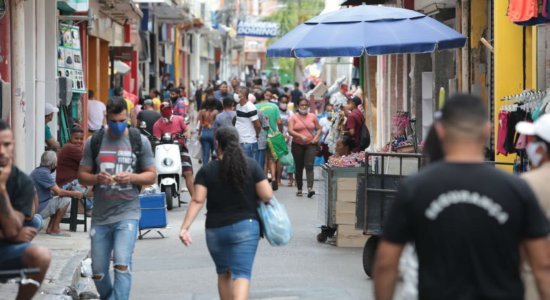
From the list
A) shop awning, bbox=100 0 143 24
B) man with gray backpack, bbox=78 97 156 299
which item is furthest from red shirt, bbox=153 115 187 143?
man with gray backpack, bbox=78 97 156 299

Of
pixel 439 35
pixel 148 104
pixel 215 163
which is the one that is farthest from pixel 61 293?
pixel 148 104

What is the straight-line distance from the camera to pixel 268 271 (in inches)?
518

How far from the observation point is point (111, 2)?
95.4 feet

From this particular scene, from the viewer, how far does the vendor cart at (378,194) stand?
1195cm

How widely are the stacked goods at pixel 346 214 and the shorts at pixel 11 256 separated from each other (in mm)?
7061

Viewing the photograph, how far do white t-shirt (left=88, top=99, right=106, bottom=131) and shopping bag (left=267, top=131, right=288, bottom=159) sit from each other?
17.2ft

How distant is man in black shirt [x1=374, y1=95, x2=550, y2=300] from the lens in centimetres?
502

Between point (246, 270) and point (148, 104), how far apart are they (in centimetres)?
1523

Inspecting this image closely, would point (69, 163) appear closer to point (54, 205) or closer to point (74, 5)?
point (54, 205)

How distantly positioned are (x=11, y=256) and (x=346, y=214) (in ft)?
24.0

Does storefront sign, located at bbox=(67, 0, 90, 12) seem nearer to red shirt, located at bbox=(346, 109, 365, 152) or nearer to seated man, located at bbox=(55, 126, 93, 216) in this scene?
red shirt, located at bbox=(346, 109, 365, 152)

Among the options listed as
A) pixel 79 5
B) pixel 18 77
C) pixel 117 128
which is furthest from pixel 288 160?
pixel 117 128

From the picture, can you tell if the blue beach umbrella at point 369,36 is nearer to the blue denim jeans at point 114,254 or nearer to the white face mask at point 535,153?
the blue denim jeans at point 114,254

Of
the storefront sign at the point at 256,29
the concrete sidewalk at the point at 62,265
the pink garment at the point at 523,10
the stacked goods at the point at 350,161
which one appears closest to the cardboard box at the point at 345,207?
the stacked goods at the point at 350,161
